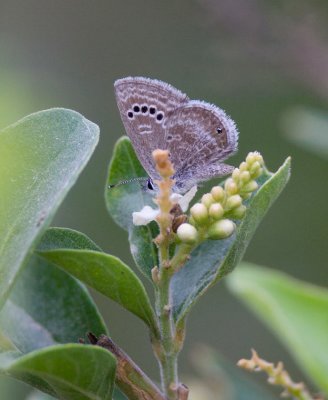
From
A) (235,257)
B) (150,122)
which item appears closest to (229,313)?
(150,122)

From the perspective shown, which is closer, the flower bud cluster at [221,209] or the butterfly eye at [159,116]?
the flower bud cluster at [221,209]

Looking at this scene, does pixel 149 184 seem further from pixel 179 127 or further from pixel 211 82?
pixel 211 82

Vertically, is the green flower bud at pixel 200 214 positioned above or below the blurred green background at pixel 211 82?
above

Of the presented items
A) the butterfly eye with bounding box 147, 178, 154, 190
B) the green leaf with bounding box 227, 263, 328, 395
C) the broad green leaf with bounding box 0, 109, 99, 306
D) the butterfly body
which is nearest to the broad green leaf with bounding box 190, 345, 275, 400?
the green leaf with bounding box 227, 263, 328, 395

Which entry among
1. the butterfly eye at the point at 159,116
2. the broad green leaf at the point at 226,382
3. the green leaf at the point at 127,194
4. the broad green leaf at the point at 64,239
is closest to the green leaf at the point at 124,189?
the green leaf at the point at 127,194

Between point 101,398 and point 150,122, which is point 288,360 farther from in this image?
point 101,398

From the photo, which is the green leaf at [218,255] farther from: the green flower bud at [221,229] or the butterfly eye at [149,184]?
the butterfly eye at [149,184]

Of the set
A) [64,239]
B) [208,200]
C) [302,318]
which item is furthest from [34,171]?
[302,318]
